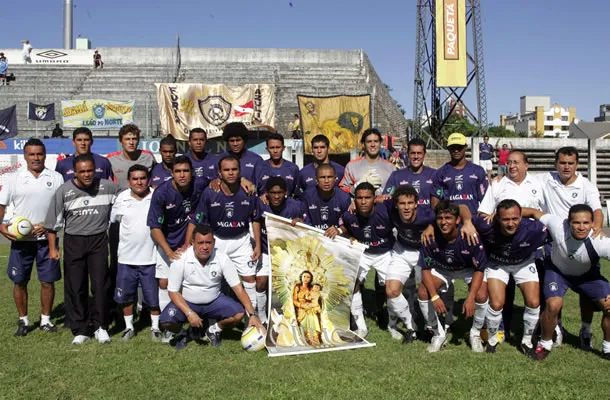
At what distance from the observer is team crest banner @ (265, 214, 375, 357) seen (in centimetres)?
623

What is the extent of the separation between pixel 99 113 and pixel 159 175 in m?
18.1

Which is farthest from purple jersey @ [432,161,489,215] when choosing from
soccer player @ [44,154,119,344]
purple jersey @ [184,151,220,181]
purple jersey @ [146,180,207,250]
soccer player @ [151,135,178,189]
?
soccer player @ [44,154,119,344]

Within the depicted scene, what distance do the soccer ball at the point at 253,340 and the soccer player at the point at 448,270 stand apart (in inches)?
67.6

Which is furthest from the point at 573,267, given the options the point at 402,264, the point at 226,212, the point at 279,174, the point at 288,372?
the point at 226,212

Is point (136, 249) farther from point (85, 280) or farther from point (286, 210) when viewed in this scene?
point (286, 210)

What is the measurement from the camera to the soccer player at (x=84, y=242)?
622 centimetres

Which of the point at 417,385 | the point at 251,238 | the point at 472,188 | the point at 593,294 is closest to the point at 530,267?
the point at 593,294

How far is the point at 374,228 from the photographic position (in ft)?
21.6

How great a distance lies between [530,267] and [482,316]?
2.34ft

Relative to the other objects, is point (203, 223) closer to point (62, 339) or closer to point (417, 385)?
point (62, 339)

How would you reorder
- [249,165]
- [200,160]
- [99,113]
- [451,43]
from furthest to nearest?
[451,43], [99,113], [249,165], [200,160]

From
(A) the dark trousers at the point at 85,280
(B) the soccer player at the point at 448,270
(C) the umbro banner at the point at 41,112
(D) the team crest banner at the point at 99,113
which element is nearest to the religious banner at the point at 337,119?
(D) the team crest banner at the point at 99,113

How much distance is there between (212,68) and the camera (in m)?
33.7

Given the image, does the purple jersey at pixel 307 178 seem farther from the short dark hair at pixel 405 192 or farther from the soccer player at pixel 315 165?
the short dark hair at pixel 405 192
